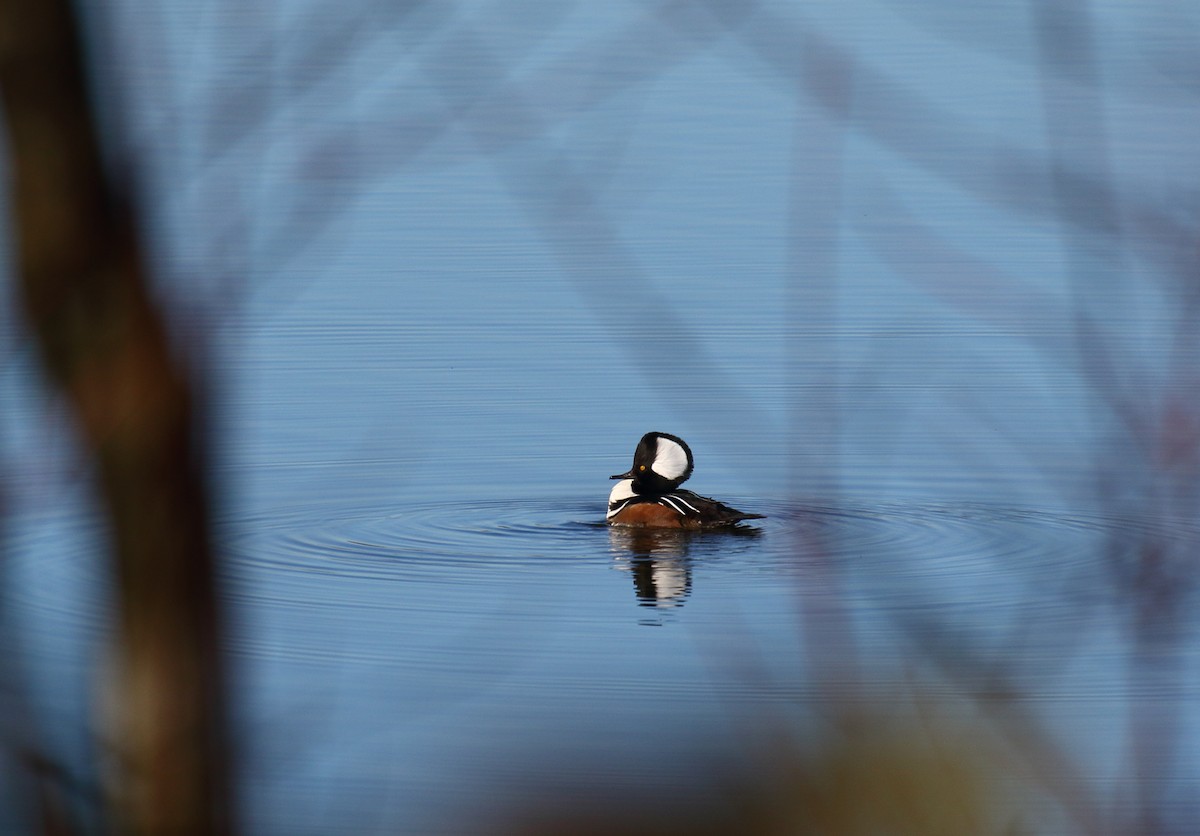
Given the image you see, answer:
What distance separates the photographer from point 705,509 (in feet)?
40.7

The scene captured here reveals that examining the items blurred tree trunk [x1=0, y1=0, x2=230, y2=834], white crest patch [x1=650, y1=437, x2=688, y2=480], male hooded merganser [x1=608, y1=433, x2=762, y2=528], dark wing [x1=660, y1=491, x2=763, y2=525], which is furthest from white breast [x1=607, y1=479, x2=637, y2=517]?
blurred tree trunk [x1=0, y1=0, x2=230, y2=834]

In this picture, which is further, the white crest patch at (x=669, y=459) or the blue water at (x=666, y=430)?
the white crest patch at (x=669, y=459)

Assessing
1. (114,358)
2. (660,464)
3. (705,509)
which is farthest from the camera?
(660,464)

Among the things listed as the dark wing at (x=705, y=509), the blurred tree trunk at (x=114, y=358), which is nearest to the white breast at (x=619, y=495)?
the dark wing at (x=705, y=509)

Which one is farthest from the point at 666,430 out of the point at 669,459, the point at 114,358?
the point at 114,358

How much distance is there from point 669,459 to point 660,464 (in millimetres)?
148

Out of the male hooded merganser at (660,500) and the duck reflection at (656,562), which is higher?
the male hooded merganser at (660,500)

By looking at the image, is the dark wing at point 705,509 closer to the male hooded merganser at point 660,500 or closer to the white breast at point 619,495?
the male hooded merganser at point 660,500

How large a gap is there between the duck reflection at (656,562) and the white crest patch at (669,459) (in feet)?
2.38

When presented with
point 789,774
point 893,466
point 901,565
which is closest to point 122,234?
point 789,774

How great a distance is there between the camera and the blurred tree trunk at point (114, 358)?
241cm

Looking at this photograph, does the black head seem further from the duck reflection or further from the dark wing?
the duck reflection

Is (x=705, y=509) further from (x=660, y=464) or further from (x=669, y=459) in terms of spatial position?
(x=669, y=459)

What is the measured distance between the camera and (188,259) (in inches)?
99.7
